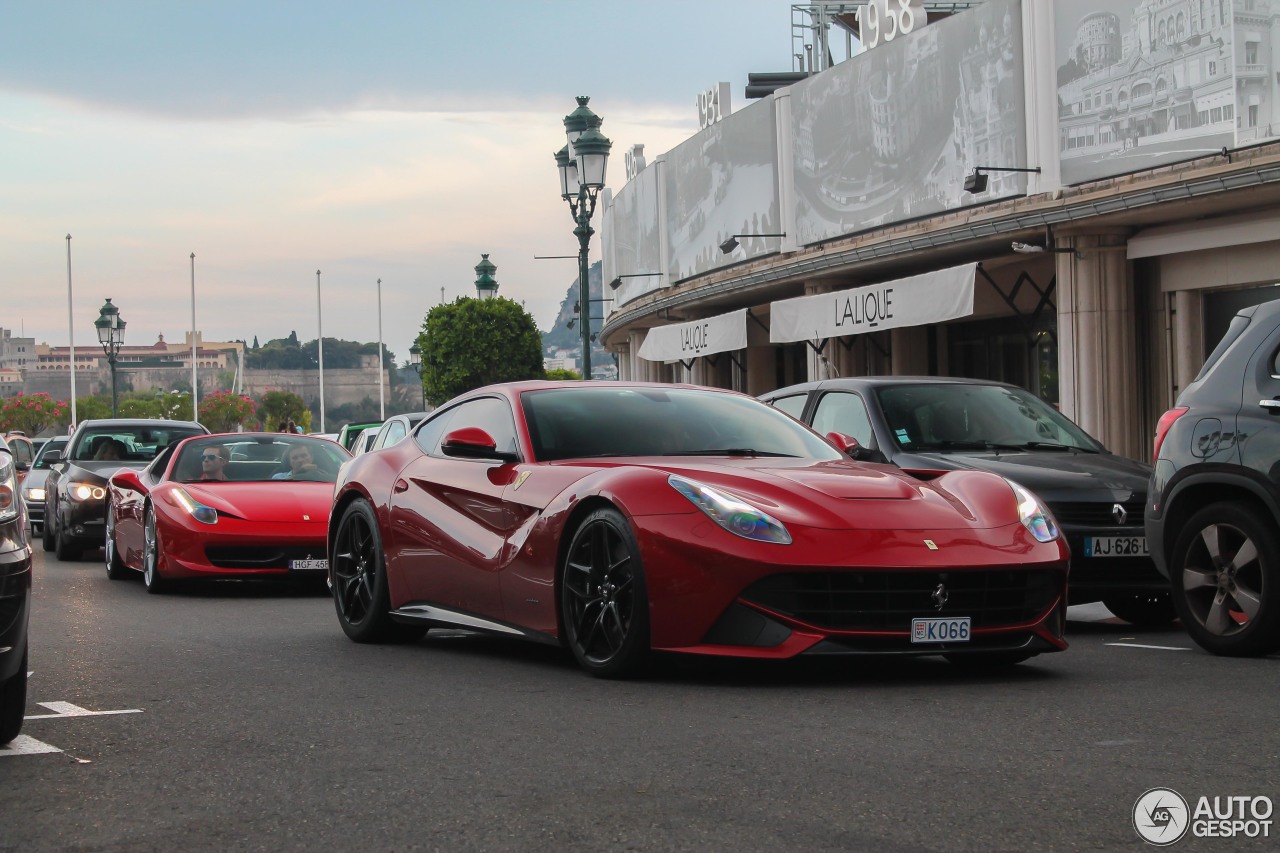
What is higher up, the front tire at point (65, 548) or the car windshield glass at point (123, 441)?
the car windshield glass at point (123, 441)

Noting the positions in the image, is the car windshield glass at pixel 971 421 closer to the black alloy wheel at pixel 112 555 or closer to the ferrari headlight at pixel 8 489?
the ferrari headlight at pixel 8 489

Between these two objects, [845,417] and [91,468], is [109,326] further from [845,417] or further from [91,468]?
[845,417]

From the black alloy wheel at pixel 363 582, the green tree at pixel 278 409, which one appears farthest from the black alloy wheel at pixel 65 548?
the green tree at pixel 278 409

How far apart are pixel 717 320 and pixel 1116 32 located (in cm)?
1343

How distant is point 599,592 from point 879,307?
1835cm

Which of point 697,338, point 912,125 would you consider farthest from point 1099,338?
point 697,338

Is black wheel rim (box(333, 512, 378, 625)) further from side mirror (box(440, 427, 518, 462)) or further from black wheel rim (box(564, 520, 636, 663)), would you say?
black wheel rim (box(564, 520, 636, 663))

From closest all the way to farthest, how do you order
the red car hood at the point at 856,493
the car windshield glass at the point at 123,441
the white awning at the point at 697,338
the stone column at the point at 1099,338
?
the red car hood at the point at 856,493, the car windshield glass at the point at 123,441, the stone column at the point at 1099,338, the white awning at the point at 697,338

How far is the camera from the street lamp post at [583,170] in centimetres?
2184

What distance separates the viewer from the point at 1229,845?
154 inches

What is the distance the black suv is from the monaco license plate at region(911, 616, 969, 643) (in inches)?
71.5

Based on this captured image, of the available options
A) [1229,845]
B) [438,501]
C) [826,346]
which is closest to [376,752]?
[1229,845]

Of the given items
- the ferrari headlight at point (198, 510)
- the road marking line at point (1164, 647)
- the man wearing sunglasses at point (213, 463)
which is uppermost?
the man wearing sunglasses at point (213, 463)

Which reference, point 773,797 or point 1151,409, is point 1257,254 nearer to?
point 1151,409
